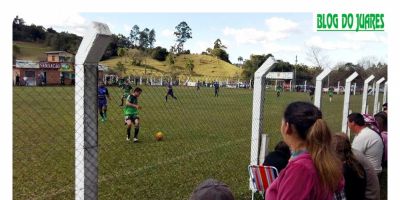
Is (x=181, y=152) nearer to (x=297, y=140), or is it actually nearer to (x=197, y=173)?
(x=197, y=173)

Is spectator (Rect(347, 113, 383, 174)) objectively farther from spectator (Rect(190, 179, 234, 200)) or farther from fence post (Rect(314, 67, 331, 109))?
spectator (Rect(190, 179, 234, 200))

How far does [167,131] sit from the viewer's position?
36.7ft

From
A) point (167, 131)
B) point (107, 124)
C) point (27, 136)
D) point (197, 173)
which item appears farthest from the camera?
point (107, 124)

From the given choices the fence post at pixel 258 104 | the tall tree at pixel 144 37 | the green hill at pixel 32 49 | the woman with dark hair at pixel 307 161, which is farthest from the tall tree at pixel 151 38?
the woman with dark hair at pixel 307 161

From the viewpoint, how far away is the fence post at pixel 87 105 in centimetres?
239

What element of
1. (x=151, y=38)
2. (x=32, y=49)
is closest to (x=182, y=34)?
(x=151, y=38)

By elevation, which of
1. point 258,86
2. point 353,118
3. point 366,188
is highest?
point 258,86

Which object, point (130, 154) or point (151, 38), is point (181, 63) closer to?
point (151, 38)

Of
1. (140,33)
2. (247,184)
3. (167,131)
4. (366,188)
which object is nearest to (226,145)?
(167,131)

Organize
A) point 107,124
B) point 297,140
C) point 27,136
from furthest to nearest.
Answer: point 107,124, point 27,136, point 297,140

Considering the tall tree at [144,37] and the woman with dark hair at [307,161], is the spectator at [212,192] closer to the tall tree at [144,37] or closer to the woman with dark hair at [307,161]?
the woman with dark hair at [307,161]

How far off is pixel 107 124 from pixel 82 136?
1043 centimetres

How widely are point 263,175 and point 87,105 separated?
188cm

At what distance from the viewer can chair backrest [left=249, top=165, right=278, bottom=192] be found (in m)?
3.52
